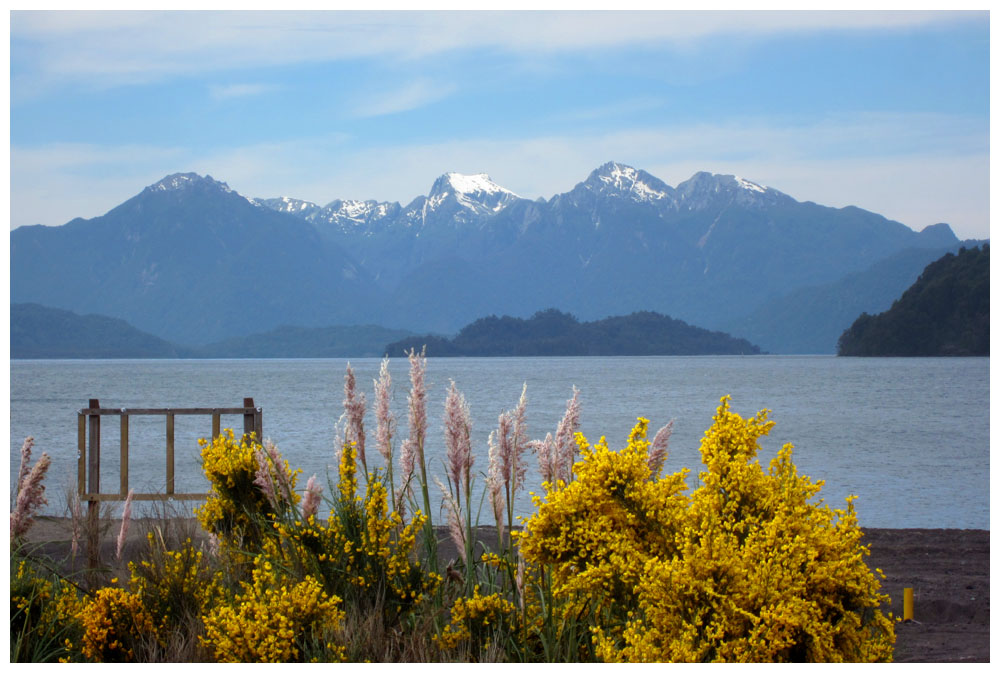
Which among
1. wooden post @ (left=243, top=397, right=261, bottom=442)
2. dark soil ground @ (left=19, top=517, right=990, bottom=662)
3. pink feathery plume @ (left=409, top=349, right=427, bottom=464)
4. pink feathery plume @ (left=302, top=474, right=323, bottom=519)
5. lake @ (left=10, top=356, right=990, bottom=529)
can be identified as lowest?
lake @ (left=10, top=356, right=990, bottom=529)

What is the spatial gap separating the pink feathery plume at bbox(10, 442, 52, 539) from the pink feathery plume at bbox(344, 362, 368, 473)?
109 cm

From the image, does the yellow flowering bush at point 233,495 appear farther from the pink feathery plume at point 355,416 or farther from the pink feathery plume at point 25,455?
the pink feathery plume at point 25,455

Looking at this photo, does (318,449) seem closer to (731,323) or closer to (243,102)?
(243,102)

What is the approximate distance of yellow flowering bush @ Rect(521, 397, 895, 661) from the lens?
292 centimetres

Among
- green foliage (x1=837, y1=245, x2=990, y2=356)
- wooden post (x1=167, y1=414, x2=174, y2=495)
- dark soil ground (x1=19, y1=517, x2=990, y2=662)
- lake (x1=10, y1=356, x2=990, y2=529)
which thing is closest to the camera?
dark soil ground (x1=19, y1=517, x2=990, y2=662)

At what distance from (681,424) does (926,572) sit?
30099mm

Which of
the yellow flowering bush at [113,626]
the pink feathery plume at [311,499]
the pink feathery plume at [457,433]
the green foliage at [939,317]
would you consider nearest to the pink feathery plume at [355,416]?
the pink feathery plume at [311,499]

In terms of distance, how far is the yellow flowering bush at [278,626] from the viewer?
3295mm

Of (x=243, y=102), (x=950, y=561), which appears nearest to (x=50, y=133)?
(x=243, y=102)

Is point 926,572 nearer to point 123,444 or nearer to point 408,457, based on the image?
point 408,457

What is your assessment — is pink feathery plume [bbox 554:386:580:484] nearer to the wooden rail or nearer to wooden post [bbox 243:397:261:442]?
the wooden rail

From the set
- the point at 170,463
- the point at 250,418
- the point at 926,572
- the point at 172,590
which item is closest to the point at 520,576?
the point at 172,590

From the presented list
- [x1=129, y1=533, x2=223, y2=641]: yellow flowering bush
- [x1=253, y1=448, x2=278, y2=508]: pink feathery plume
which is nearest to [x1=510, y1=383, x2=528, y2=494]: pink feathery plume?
[x1=253, y1=448, x2=278, y2=508]: pink feathery plume

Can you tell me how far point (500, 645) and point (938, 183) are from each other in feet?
15.3
